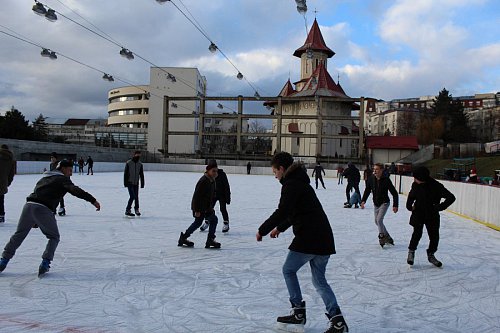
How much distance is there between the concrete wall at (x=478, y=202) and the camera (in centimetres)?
1090

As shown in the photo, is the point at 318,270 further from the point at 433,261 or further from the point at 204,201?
the point at 204,201

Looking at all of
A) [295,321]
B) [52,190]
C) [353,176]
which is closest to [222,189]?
[52,190]

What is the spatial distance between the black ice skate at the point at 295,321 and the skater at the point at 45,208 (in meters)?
2.61

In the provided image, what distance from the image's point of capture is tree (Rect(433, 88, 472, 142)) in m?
64.6

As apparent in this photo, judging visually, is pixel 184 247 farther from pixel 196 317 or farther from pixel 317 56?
pixel 317 56

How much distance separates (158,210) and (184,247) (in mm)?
4986

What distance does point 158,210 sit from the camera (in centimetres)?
1223

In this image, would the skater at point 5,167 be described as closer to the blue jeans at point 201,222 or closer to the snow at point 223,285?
the snow at point 223,285

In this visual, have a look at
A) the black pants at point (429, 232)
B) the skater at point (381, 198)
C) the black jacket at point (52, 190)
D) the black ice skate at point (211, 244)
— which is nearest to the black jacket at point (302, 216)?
the black jacket at point (52, 190)

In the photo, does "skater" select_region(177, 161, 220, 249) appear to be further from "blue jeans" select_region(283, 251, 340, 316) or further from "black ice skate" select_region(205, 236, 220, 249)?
"blue jeans" select_region(283, 251, 340, 316)

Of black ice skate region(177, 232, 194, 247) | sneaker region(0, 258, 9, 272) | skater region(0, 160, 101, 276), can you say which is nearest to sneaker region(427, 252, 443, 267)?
black ice skate region(177, 232, 194, 247)

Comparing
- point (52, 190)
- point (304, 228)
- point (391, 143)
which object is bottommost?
point (304, 228)

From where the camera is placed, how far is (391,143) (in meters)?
58.4

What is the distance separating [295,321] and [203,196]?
3.59 m
